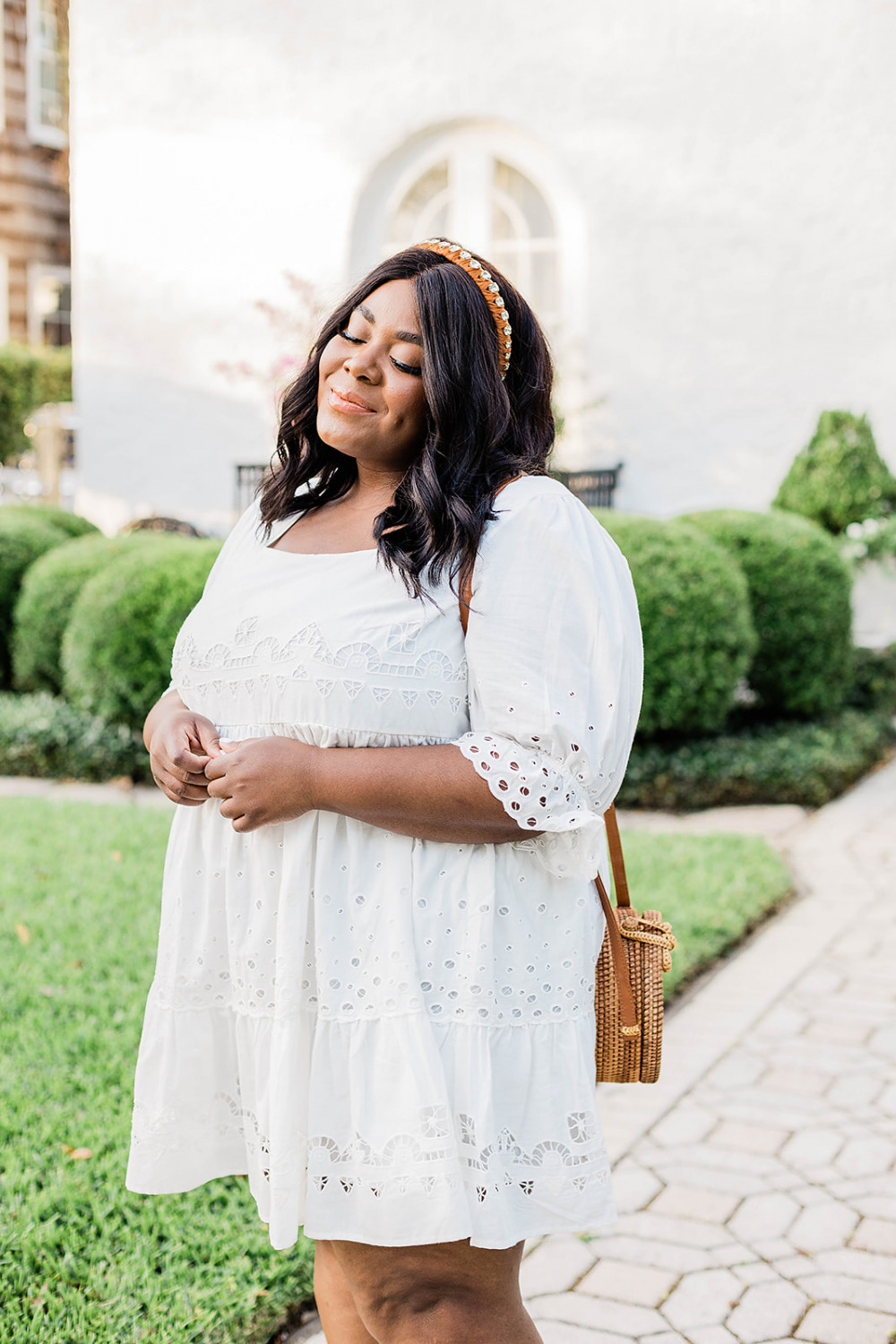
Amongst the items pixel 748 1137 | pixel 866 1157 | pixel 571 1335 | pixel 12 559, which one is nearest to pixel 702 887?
pixel 748 1137

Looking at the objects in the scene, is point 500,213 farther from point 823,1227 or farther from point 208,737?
point 208,737

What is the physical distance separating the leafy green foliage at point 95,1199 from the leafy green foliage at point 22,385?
11270 millimetres

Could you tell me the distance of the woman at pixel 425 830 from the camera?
5.19 ft

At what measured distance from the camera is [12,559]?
8.47 m

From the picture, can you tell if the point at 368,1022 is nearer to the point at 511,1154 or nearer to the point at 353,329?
the point at 511,1154

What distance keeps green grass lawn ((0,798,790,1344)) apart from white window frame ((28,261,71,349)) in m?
12.5

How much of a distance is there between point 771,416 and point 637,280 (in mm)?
1428

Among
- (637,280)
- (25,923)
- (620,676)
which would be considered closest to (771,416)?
(637,280)

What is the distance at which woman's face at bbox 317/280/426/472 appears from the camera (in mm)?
1724

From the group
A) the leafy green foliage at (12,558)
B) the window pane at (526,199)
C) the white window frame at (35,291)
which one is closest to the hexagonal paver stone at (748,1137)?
the leafy green foliage at (12,558)

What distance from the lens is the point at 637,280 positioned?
30.9 ft

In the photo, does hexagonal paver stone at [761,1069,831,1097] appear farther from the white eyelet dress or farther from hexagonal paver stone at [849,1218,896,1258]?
the white eyelet dress

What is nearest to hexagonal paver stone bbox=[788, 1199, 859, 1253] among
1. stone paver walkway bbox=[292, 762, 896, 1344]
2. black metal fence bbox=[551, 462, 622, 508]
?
stone paver walkway bbox=[292, 762, 896, 1344]

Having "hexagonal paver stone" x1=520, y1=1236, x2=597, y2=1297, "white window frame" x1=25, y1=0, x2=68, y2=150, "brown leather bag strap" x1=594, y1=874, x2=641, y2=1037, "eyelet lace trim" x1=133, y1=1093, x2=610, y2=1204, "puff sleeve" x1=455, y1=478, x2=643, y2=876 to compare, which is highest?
"white window frame" x1=25, y1=0, x2=68, y2=150
